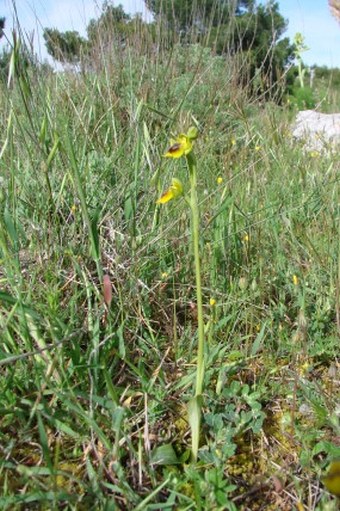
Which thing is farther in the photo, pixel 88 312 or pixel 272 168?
pixel 272 168

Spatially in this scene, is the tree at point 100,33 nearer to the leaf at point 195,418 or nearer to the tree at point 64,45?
the tree at point 64,45

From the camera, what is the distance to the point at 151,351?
3.37 ft

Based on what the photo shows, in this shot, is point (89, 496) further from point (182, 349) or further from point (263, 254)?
point (263, 254)

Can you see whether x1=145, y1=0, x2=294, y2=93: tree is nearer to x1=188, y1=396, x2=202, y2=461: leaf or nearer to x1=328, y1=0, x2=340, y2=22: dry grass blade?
x1=328, y1=0, x2=340, y2=22: dry grass blade

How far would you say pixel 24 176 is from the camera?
1.40m

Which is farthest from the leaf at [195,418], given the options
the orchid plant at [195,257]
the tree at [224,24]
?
the tree at [224,24]

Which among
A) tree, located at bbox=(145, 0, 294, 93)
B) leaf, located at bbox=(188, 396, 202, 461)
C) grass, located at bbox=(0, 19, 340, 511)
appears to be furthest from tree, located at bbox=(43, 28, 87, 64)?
leaf, located at bbox=(188, 396, 202, 461)

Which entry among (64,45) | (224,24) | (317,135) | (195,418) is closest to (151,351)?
(195,418)

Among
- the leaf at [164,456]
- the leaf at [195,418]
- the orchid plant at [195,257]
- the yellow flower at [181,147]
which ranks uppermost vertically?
the yellow flower at [181,147]

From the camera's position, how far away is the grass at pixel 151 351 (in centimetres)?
76

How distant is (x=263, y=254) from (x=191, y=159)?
59 cm

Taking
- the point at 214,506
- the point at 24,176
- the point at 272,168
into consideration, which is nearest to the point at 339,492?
the point at 214,506

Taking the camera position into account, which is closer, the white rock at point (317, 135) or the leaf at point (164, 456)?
the leaf at point (164, 456)

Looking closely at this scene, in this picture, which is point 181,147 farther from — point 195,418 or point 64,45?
point 64,45
